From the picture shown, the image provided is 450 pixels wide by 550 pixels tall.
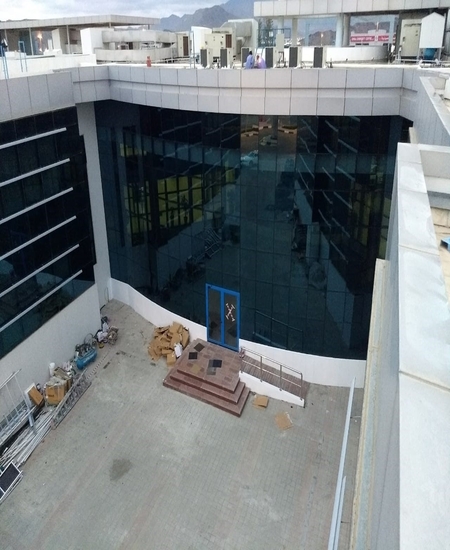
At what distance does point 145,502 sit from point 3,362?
5706mm

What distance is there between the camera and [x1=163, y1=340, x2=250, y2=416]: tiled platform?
15.4 m

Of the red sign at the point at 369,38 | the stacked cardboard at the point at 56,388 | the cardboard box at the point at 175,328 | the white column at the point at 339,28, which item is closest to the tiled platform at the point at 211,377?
the cardboard box at the point at 175,328

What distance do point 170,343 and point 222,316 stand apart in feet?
7.55

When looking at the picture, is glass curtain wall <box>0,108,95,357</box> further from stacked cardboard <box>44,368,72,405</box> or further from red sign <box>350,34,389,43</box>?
red sign <box>350,34,389,43</box>

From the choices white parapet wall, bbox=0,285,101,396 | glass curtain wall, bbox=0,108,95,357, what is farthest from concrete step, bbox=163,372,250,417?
glass curtain wall, bbox=0,108,95,357

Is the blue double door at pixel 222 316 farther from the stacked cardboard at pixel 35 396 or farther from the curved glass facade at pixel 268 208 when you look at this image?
the stacked cardboard at pixel 35 396

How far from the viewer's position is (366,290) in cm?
1491

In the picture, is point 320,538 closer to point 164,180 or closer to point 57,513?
Result: point 57,513

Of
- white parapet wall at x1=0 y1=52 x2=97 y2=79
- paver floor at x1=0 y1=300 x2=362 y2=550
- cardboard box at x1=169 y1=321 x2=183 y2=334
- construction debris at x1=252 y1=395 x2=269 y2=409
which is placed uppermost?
white parapet wall at x1=0 y1=52 x2=97 y2=79

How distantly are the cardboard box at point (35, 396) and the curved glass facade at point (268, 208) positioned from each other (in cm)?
565

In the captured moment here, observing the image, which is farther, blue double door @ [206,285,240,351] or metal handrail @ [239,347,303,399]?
blue double door @ [206,285,240,351]

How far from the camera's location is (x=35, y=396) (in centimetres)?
1499

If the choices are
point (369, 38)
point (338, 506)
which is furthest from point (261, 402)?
point (369, 38)

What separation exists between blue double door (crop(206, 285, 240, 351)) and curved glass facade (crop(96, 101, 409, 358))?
25cm
